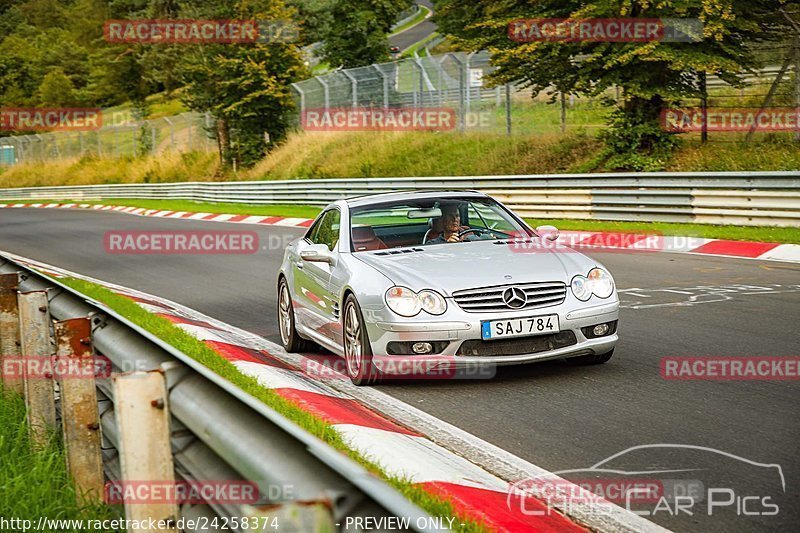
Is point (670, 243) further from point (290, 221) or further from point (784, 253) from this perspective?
point (290, 221)

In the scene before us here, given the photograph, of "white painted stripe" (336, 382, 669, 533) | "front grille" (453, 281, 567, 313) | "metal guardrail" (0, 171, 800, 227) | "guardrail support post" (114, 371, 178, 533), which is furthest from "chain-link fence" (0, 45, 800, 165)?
"guardrail support post" (114, 371, 178, 533)

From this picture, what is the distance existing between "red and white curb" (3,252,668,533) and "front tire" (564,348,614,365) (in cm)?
159

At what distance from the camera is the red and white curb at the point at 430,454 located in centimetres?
449

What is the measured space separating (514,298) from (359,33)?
168 ft

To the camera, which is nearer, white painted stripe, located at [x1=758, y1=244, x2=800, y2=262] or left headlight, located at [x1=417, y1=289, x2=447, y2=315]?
left headlight, located at [x1=417, y1=289, x2=447, y2=315]

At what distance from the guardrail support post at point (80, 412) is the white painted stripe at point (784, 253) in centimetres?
1135

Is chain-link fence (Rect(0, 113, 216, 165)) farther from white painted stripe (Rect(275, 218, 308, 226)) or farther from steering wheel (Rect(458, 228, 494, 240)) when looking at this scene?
steering wheel (Rect(458, 228, 494, 240))

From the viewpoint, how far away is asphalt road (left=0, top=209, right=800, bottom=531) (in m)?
5.06

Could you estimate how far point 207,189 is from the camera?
38688 millimetres

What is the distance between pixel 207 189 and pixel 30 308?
111ft

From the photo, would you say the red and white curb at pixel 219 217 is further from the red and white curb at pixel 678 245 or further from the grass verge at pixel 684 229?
the red and white curb at pixel 678 245

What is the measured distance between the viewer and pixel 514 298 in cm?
728

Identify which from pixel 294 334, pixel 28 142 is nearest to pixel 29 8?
pixel 28 142

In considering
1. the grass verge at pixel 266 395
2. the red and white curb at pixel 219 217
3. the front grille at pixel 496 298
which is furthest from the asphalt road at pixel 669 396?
the red and white curb at pixel 219 217
